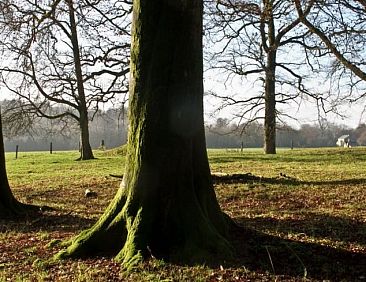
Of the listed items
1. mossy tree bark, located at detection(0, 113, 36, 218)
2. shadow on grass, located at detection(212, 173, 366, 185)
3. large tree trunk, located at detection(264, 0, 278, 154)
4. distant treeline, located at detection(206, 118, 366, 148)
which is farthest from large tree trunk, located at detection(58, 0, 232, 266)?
distant treeline, located at detection(206, 118, 366, 148)

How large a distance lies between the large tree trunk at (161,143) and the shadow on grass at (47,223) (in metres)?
2.16

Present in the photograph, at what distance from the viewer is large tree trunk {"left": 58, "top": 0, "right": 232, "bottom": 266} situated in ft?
19.2

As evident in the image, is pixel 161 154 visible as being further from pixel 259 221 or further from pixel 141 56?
pixel 259 221

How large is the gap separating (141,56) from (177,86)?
0.65m

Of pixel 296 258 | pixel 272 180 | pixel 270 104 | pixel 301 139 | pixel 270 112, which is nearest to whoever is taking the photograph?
pixel 296 258

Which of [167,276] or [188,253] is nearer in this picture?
[167,276]

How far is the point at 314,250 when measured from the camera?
6016 mm

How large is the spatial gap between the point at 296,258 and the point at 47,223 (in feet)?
16.5

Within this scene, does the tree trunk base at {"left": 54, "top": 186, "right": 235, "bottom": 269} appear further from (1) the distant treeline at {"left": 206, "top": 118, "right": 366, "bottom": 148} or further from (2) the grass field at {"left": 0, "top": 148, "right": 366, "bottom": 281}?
Answer: (1) the distant treeline at {"left": 206, "top": 118, "right": 366, "bottom": 148}

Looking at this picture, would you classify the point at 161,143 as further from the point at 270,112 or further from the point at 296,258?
the point at 270,112

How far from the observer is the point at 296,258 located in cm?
567

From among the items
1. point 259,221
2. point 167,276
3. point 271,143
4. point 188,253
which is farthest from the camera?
point 271,143

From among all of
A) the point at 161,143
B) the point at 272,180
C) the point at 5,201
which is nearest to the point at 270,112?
the point at 272,180

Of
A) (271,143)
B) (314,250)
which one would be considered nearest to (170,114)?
(314,250)
